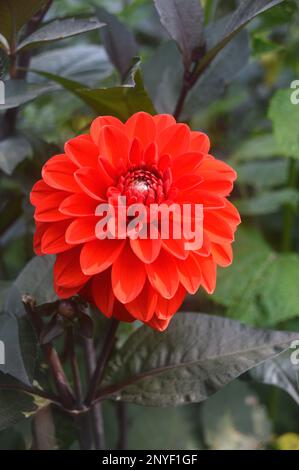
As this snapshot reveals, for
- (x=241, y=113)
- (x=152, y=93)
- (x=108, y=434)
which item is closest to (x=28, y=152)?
(x=152, y=93)

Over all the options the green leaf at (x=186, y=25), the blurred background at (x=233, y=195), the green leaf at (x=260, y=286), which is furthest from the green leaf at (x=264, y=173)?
the green leaf at (x=186, y=25)

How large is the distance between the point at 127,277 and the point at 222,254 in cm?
8

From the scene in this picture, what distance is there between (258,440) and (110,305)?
403 mm

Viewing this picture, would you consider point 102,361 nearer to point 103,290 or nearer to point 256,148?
point 103,290

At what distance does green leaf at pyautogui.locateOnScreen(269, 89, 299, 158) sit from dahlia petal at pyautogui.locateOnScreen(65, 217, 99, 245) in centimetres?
28

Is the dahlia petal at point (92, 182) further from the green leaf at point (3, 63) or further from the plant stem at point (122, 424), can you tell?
the plant stem at point (122, 424)

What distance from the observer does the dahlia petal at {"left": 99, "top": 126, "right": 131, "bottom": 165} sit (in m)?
0.46

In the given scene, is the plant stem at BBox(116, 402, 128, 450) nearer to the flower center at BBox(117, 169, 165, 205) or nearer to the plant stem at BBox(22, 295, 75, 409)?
the plant stem at BBox(22, 295, 75, 409)

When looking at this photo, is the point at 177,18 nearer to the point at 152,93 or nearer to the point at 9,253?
the point at 152,93

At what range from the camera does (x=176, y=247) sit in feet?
1.45

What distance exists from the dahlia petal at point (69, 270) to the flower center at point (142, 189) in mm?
52

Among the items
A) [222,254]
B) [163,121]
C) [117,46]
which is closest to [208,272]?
[222,254]

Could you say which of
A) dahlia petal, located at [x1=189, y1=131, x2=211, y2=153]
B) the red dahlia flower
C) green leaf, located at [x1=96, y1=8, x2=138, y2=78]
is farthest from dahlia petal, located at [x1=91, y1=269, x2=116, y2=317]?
green leaf, located at [x1=96, y1=8, x2=138, y2=78]

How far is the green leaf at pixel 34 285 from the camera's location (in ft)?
1.86
